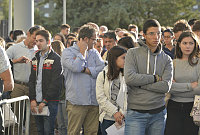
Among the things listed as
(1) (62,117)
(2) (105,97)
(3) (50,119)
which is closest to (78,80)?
(3) (50,119)

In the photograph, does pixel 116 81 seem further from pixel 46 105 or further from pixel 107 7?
pixel 107 7

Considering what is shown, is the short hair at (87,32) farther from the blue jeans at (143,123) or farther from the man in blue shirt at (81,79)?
the blue jeans at (143,123)

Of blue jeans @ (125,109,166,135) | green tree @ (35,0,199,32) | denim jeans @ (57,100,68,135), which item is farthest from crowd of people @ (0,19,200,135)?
green tree @ (35,0,199,32)

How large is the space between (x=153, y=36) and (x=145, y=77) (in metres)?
0.53

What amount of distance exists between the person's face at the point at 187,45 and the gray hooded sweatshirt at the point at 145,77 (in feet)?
2.74

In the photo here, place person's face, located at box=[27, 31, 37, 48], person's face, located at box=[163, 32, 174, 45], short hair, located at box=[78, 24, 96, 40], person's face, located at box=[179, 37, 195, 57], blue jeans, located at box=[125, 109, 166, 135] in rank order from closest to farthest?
blue jeans, located at box=[125, 109, 166, 135]
person's face, located at box=[179, 37, 195, 57]
short hair, located at box=[78, 24, 96, 40]
person's face, located at box=[27, 31, 37, 48]
person's face, located at box=[163, 32, 174, 45]

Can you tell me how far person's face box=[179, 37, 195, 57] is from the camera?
6703 millimetres

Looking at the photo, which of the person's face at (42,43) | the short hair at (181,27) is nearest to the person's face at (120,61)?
the person's face at (42,43)

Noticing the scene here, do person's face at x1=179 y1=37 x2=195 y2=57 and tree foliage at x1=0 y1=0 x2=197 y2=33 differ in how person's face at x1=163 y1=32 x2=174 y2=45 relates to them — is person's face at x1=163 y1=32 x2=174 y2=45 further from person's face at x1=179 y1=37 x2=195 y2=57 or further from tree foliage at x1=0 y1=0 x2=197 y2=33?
tree foliage at x1=0 y1=0 x2=197 y2=33

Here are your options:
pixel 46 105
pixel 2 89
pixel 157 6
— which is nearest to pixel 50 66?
pixel 46 105

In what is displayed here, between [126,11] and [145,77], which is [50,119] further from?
[126,11]

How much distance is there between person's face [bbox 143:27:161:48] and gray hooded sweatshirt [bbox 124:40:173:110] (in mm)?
72

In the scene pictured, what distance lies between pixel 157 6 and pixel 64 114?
32.1 metres

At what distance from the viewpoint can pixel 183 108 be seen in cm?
661
